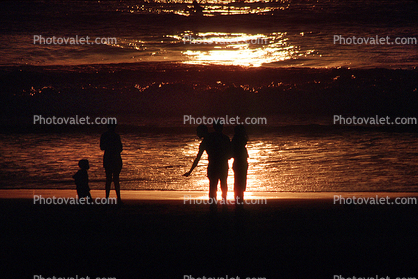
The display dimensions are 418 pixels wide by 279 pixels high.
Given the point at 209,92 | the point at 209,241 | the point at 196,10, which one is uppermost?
the point at 196,10

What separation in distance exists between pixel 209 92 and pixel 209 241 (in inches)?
598

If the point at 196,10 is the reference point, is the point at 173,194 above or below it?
below

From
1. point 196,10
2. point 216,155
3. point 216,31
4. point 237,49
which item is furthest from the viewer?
point 196,10

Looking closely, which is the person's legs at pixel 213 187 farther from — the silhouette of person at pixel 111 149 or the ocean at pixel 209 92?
the ocean at pixel 209 92

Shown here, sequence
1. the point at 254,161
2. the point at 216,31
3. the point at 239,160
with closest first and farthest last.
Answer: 1. the point at 239,160
2. the point at 254,161
3. the point at 216,31

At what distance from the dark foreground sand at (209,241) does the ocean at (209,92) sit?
85.7 inches

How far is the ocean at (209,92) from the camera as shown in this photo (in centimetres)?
962

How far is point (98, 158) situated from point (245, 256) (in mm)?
6592

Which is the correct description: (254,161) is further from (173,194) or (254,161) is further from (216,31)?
(216,31)

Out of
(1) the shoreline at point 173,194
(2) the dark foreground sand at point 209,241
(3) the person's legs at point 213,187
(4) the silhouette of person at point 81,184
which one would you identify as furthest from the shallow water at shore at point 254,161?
(2) the dark foreground sand at point 209,241

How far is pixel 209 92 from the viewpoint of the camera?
19.9m

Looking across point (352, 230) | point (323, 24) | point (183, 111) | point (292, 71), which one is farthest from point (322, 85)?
point (323, 24)

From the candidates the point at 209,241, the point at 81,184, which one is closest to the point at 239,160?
the point at 209,241

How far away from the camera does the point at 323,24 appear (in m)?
37.7
